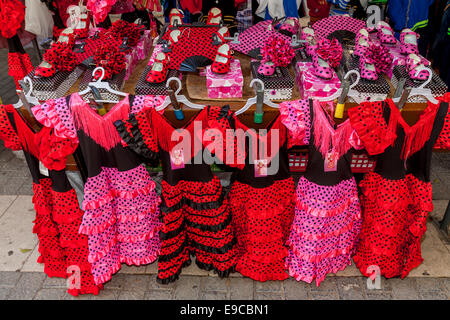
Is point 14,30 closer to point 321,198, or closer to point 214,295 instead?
point 214,295

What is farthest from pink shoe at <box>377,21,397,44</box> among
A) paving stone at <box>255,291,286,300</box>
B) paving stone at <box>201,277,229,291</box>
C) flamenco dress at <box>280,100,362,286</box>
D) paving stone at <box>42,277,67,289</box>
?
paving stone at <box>42,277,67,289</box>

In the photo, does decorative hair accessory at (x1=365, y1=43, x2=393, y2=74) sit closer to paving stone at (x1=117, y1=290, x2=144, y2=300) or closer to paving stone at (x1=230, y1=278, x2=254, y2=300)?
paving stone at (x1=230, y1=278, x2=254, y2=300)

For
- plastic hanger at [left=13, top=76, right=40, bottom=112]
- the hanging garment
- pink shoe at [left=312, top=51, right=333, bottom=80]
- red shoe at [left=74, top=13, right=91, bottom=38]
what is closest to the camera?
plastic hanger at [left=13, top=76, right=40, bottom=112]

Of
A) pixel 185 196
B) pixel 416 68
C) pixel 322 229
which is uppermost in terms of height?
pixel 416 68

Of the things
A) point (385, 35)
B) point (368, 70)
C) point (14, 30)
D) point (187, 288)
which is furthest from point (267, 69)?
point (14, 30)

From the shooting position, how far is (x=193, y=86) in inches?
107

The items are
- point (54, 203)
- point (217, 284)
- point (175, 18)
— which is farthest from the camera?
point (175, 18)

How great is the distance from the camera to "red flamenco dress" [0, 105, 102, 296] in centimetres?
223

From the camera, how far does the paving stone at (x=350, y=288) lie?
2.80m


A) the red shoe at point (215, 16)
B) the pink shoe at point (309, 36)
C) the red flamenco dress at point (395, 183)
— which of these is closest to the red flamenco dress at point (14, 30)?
the red shoe at point (215, 16)

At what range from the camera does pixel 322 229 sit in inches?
101

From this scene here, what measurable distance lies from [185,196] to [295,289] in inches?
44.7

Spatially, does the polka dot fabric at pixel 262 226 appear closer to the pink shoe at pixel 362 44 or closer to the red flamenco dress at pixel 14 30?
the pink shoe at pixel 362 44

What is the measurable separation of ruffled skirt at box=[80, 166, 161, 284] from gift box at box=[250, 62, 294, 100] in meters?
1.00
